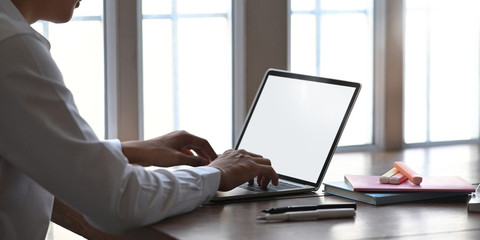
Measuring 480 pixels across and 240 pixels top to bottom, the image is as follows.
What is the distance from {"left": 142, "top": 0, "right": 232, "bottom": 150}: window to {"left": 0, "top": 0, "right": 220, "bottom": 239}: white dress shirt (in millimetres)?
2809

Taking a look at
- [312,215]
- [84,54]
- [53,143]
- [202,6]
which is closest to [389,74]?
[202,6]

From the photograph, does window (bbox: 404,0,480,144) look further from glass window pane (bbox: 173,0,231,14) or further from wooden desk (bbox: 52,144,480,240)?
wooden desk (bbox: 52,144,480,240)

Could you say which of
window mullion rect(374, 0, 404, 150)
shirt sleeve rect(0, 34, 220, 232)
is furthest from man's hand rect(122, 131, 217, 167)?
A: window mullion rect(374, 0, 404, 150)

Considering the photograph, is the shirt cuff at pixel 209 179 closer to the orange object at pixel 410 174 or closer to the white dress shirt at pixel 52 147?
the white dress shirt at pixel 52 147

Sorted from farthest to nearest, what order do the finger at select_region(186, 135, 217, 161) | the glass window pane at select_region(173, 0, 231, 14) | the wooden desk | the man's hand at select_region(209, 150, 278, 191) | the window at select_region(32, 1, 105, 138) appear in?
the glass window pane at select_region(173, 0, 231, 14), the window at select_region(32, 1, 105, 138), the finger at select_region(186, 135, 217, 161), the man's hand at select_region(209, 150, 278, 191), the wooden desk

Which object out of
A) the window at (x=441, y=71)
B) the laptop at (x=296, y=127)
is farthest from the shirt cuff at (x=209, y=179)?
the window at (x=441, y=71)

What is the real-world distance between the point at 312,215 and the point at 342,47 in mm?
3179

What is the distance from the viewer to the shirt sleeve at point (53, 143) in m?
1.47

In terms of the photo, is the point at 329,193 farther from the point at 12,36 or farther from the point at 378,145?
the point at 378,145

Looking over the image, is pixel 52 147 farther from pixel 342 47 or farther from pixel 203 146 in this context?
pixel 342 47

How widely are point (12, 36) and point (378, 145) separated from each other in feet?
11.4

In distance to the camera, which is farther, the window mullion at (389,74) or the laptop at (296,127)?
the window mullion at (389,74)

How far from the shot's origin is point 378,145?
4.75m

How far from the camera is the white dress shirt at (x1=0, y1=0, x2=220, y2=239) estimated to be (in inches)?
58.0
